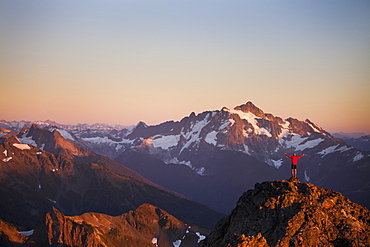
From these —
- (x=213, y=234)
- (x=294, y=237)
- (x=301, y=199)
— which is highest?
(x=301, y=199)

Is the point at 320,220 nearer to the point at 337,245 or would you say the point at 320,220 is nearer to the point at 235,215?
the point at 337,245

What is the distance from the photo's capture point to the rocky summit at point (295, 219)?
57562mm

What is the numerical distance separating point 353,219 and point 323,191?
217 inches

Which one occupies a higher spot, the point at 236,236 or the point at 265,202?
the point at 265,202

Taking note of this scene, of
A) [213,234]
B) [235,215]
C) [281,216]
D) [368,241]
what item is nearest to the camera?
[368,241]

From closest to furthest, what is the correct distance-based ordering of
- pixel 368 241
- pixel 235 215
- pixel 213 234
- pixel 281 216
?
pixel 368 241 < pixel 281 216 < pixel 235 215 < pixel 213 234

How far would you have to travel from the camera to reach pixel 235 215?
65.5 m

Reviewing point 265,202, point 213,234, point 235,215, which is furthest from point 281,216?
point 213,234

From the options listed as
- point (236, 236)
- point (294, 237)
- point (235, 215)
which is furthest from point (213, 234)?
point (294, 237)

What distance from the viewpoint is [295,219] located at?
59312mm

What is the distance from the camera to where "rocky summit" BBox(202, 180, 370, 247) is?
57.6 meters

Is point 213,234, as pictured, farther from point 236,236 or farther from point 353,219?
point 353,219

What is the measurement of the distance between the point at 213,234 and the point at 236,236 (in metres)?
11.5

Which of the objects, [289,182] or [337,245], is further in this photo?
[289,182]
